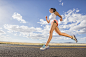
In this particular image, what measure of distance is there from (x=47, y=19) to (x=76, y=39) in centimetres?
243

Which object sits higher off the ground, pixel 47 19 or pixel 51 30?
pixel 47 19

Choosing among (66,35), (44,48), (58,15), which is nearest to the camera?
(44,48)

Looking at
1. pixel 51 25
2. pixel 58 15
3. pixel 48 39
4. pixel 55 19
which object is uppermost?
pixel 58 15

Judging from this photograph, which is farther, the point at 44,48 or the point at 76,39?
the point at 76,39

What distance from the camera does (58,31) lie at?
4176mm

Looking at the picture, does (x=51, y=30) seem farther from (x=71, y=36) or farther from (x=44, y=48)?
(x=71, y=36)

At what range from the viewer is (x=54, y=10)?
393 cm

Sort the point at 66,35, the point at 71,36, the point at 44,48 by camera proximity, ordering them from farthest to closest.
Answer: the point at 71,36 < the point at 66,35 < the point at 44,48

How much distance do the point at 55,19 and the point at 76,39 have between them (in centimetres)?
231

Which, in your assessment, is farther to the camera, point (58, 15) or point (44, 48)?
point (58, 15)

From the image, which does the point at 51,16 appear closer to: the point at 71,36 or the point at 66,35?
the point at 66,35

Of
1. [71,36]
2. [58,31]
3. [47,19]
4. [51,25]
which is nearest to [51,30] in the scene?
[51,25]

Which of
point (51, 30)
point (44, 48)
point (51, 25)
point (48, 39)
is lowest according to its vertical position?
point (44, 48)

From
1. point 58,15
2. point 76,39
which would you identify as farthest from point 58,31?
point 76,39
